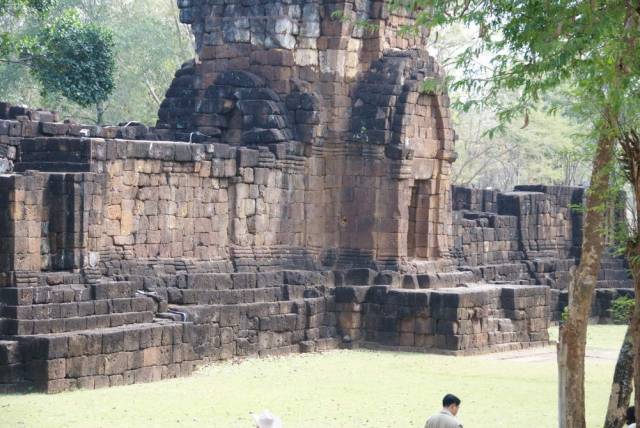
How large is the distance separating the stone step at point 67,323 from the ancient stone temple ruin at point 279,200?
0.07m

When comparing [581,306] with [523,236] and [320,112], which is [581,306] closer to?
[320,112]

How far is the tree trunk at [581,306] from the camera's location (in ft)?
49.5

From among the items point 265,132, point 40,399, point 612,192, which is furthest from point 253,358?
point 612,192

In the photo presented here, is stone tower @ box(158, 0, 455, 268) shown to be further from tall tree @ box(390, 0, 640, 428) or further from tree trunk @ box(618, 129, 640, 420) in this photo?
tree trunk @ box(618, 129, 640, 420)

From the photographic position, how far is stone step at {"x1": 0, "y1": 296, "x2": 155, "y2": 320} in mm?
18828

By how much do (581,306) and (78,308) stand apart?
7052 millimetres

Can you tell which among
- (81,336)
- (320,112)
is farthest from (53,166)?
(320,112)

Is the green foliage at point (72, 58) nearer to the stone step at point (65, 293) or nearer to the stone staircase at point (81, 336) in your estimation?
the stone staircase at point (81, 336)

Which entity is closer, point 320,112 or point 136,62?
point 320,112

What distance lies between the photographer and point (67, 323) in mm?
19062

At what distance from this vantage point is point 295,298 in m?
24.7

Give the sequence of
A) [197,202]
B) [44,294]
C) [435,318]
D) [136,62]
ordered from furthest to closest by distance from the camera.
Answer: [136,62]
[435,318]
[197,202]
[44,294]

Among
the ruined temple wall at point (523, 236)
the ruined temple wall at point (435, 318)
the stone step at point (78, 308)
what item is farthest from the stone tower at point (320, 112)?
the stone step at point (78, 308)

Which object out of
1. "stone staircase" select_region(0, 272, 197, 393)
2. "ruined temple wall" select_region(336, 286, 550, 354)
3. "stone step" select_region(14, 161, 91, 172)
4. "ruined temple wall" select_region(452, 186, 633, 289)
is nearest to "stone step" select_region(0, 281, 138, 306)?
"stone staircase" select_region(0, 272, 197, 393)
